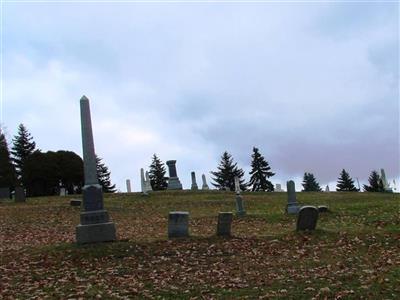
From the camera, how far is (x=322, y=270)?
33.9 ft

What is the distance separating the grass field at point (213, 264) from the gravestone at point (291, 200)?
7.11 feet

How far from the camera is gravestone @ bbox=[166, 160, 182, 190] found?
38.4m

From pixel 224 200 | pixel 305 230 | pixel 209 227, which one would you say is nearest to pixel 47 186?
pixel 224 200

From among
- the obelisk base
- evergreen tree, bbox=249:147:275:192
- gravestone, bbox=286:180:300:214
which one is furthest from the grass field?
evergreen tree, bbox=249:147:275:192

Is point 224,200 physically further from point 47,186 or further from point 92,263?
point 47,186

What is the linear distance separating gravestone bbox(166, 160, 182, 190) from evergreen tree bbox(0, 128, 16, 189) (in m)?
23.0

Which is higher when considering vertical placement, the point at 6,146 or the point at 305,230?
the point at 6,146

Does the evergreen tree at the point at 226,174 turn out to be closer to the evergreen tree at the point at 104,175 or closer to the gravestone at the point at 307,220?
the evergreen tree at the point at 104,175

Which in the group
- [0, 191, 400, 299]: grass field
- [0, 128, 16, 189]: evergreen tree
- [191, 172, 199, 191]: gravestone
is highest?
[0, 128, 16, 189]: evergreen tree

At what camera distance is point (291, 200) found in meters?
21.6

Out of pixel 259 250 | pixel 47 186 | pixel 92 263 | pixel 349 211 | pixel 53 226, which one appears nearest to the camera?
pixel 92 263

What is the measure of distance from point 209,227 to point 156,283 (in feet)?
29.4

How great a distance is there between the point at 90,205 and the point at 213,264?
14.0ft

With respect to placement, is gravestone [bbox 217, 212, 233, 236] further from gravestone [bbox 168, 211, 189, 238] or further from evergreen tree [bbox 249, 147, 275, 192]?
evergreen tree [bbox 249, 147, 275, 192]
